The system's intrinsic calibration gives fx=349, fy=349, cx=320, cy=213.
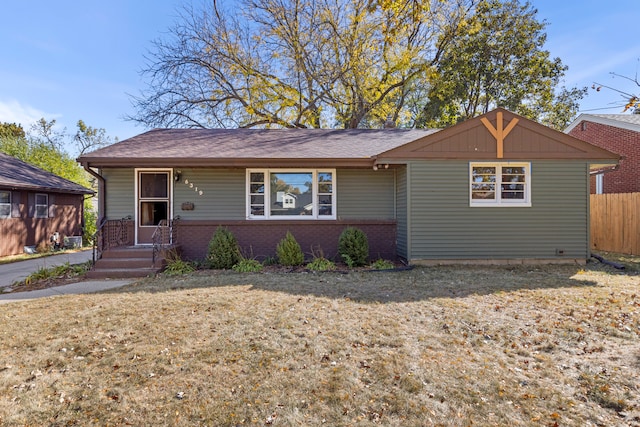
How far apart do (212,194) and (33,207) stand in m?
8.79

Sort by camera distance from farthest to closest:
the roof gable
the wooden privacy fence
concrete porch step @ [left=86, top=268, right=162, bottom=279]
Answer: the wooden privacy fence, the roof gable, concrete porch step @ [left=86, top=268, right=162, bottom=279]

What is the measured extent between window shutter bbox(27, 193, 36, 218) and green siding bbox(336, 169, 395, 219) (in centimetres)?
1162

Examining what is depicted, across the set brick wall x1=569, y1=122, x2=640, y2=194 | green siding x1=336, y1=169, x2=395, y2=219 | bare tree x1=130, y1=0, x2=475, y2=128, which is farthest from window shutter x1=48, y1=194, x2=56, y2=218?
brick wall x1=569, y1=122, x2=640, y2=194

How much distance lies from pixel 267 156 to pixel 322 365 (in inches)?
242

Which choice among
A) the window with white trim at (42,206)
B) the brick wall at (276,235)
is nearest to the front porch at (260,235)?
the brick wall at (276,235)

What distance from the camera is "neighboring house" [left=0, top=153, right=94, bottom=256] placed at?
38.4 ft

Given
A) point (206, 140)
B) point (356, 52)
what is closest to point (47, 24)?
point (206, 140)

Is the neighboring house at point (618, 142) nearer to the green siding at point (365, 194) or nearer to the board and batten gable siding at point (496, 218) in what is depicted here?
the board and batten gable siding at point (496, 218)

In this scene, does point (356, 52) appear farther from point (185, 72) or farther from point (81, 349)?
point (81, 349)

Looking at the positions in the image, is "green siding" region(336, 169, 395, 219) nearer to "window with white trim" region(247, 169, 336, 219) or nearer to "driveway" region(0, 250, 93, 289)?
"window with white trim" region(247, 169, 336, 219)

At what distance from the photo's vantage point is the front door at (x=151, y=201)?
8914mm

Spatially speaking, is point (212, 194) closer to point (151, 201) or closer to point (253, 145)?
point (151, 201)

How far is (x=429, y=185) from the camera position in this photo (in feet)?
26.7

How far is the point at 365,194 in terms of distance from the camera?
917cm
